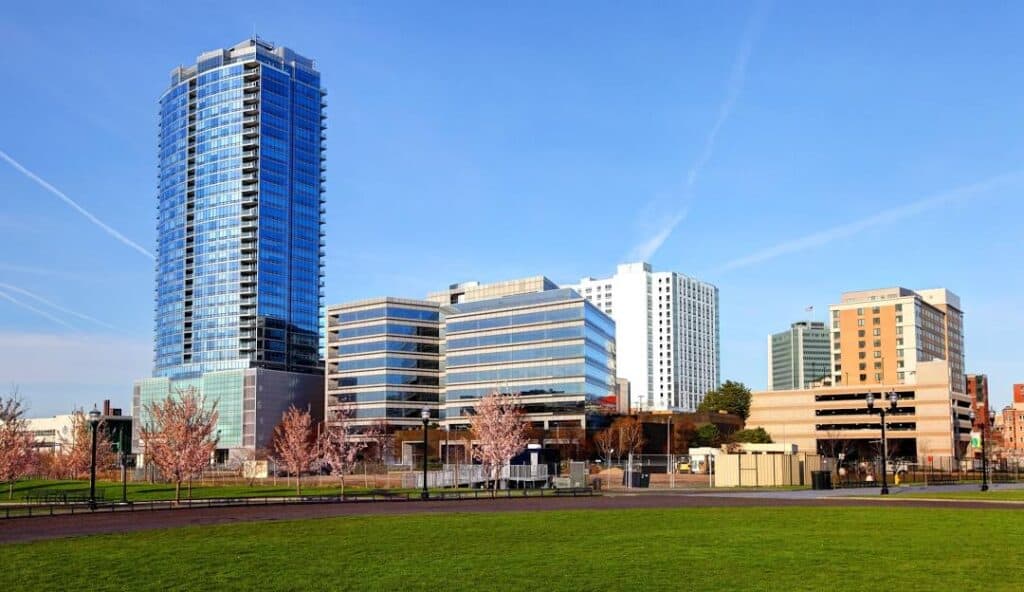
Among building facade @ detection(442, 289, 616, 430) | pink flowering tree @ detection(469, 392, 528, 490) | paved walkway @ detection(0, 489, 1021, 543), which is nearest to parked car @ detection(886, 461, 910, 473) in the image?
pink flowering tree @ detection(469, 392, 528, 490)

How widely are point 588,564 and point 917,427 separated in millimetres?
182122

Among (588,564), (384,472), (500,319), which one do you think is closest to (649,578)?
(588,564)

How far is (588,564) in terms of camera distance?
70.7 ft

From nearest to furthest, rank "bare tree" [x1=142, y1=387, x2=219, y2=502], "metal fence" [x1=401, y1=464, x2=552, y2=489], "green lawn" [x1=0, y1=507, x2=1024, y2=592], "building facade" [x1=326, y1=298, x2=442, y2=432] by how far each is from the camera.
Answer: "green lawn" [x1=0, y1=507, x2=1024, y2=592] < "bare tree" [x1=142, y1=387, x2=219, y2=502] < "metal fence" [x1=401, y1=464, x2=552, y2=489] < "building facade" [x1=326, y1=298, x2=442, y2=432]

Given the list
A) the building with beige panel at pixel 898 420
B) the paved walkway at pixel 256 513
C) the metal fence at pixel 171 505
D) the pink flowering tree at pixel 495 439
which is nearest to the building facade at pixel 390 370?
the building with beige panel at pixel 898 420

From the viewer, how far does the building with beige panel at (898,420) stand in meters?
184

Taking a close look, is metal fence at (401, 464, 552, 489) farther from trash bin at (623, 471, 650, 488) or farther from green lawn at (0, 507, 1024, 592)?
green lawn at (0, 507, 1024, 592)

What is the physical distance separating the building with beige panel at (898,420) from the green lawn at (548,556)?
15804 cm

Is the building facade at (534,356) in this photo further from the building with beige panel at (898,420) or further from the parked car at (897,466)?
the parked car at (897,466)

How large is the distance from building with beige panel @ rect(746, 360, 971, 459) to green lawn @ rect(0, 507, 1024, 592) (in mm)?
158043

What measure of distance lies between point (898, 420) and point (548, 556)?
182m

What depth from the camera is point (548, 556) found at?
23.1 meters

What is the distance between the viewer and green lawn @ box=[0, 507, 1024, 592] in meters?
19.0

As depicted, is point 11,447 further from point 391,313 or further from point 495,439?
point 391,313
